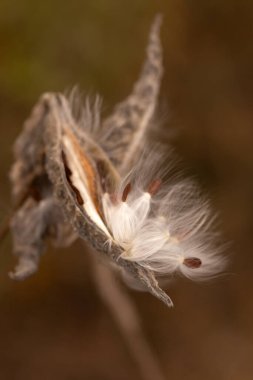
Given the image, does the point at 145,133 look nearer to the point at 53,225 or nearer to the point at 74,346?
the point at 53,225

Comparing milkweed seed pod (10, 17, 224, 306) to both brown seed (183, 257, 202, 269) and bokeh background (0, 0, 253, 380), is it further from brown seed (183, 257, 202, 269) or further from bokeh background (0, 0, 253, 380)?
bokeh background (0, 0, 253, 380)

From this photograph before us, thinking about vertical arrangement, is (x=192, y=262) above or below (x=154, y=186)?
below

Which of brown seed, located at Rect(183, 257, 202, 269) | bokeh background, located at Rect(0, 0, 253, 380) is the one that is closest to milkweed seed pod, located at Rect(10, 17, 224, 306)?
brown seed, located at Rect(183, 257, 202, 269)

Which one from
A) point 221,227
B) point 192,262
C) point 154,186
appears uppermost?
point 154,186

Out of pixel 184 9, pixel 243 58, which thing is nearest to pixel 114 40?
pixel 184 9

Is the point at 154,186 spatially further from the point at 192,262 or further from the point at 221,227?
the point at 221,227

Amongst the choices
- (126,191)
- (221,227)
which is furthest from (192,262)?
(221,227)

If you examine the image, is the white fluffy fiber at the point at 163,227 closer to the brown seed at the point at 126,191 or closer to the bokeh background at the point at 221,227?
the brown seed at the point at 126,191
